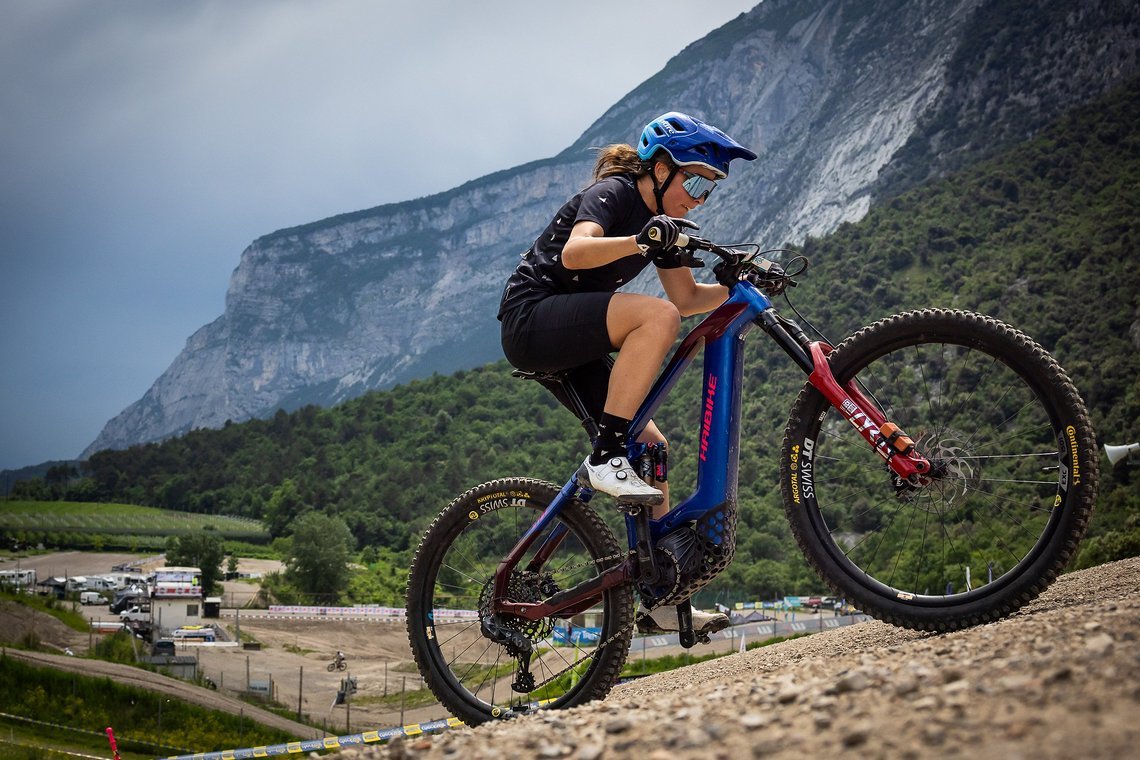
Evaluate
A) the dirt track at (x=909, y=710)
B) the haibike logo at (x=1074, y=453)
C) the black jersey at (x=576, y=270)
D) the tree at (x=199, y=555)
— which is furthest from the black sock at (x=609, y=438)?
the tree at (x=199, y=555)

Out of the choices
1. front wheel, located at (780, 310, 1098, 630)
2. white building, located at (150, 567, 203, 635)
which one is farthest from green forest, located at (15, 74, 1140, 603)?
front wheel, located at (780, 310, 1098, 630)

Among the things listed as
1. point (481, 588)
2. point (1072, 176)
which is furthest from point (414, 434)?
point (481, 588)

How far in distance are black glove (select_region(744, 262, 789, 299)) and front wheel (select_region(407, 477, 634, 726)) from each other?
154cm

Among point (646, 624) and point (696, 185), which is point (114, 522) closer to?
point (646, 624)

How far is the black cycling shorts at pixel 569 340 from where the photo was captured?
5.00m

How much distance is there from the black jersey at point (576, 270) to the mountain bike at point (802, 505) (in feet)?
1.50

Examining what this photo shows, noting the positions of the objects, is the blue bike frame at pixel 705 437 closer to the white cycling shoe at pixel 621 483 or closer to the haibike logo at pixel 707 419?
the haibike logo at pixel 707 419

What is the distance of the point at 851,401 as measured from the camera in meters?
4.85

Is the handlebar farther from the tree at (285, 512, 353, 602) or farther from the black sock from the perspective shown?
the tree at (285, 512, 353, 602)

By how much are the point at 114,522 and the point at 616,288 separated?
169m

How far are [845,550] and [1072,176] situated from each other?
410 ft

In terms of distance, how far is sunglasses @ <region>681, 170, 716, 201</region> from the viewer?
17.4 feet

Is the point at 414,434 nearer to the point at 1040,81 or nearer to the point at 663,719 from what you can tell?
the point at 1040,81

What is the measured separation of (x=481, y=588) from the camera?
5527mm
